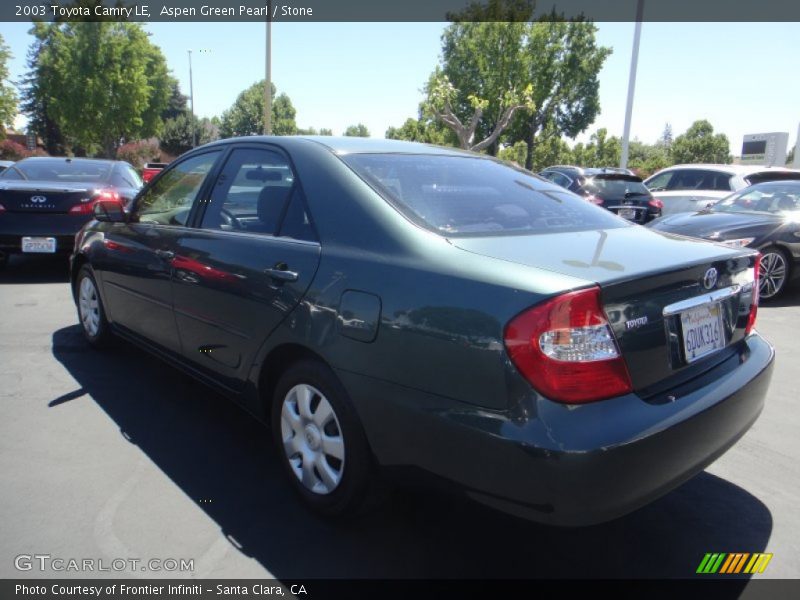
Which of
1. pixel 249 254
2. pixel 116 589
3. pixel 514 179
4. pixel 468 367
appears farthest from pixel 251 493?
pixel 514 179

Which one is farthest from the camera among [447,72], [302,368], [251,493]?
[447,72]

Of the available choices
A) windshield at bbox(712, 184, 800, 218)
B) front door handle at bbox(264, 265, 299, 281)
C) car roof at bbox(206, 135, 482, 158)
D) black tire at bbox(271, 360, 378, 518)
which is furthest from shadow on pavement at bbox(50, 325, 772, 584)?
windshield at bbox(712, 184, 800, 218)

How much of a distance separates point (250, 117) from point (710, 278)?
247 feet

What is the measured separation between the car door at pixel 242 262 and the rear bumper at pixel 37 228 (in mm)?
4564

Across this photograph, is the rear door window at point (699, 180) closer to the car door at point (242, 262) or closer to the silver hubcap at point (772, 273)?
the silver hubcap at point (772, 273)

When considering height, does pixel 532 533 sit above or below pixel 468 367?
below

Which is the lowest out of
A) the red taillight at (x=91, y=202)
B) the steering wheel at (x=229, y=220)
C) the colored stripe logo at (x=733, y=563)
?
the colored stripe logo at (x=733, y=563)

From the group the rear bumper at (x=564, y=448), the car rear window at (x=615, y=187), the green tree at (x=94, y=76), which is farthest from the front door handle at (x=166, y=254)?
the green tree at (x=94, y=76)

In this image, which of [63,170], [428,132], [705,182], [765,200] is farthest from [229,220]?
[428,132]

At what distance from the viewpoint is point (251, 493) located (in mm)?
Answer: 2742

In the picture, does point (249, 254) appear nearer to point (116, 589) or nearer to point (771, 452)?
point (116, 589)

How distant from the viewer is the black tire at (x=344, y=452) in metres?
2.28

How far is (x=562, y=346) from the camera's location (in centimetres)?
179

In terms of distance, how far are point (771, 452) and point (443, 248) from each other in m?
2.34
